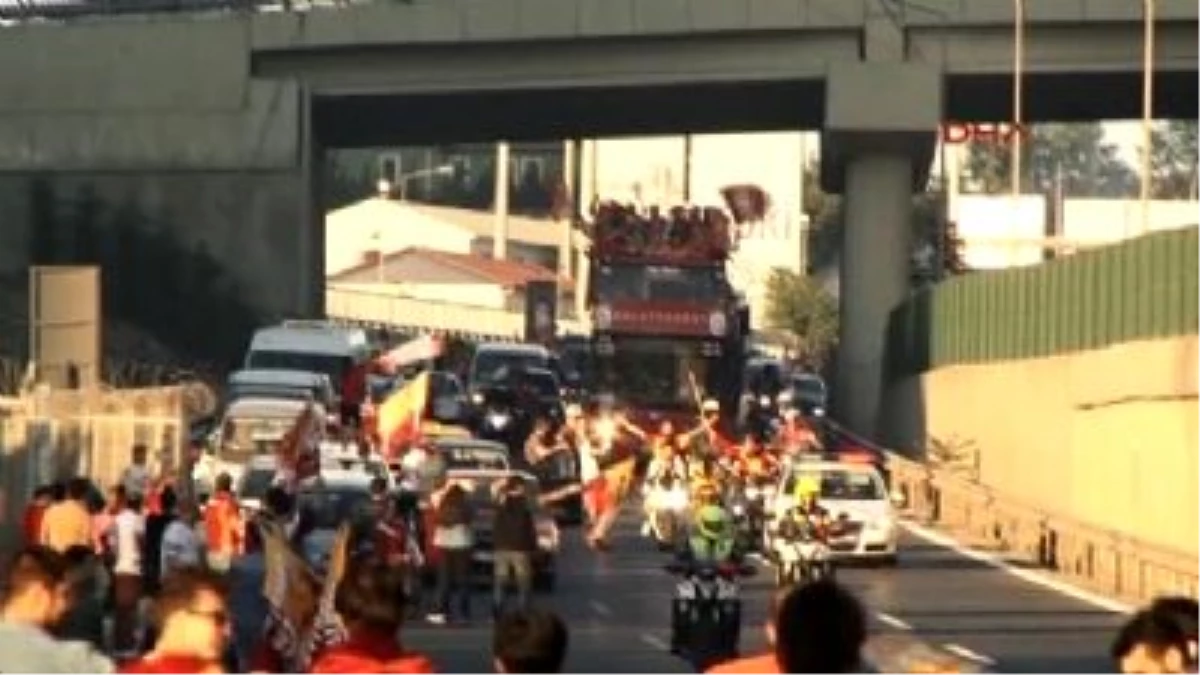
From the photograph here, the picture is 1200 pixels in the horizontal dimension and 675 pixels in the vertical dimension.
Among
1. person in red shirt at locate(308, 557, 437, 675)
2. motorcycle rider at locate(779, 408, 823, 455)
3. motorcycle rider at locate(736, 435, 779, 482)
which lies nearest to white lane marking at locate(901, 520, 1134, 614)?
motorcycle rider at locate(779, 408, 823, 455)

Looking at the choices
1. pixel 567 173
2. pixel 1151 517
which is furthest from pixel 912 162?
pixel 567 173

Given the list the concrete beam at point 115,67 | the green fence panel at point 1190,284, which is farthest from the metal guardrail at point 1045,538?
the concrete beam at point 115,67

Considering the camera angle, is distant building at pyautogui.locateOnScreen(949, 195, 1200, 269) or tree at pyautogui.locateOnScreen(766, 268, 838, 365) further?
tree at pyautogui.locateOnScreen(766, 268, 838, 365)

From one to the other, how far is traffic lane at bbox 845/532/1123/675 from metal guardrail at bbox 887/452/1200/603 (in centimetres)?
90

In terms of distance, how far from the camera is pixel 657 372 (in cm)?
7788

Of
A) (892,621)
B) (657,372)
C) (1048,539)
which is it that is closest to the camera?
(892,621)

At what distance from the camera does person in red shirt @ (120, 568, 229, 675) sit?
40.7 feet

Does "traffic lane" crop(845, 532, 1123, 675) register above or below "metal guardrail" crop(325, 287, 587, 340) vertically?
below

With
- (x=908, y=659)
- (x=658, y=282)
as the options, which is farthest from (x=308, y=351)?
(x=908, y=659)

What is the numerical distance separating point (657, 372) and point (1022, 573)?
25.4 meters

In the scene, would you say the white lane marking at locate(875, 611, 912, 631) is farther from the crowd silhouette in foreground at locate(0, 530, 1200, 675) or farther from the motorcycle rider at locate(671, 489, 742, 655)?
the crowd silhouette in foreground at locate(0, 530, 1200, 675)

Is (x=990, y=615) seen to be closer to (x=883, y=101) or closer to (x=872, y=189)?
(x=883, y=101)

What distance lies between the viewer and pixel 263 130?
277 ft

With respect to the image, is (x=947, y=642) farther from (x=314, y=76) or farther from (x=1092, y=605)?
(x=314, y=76)
